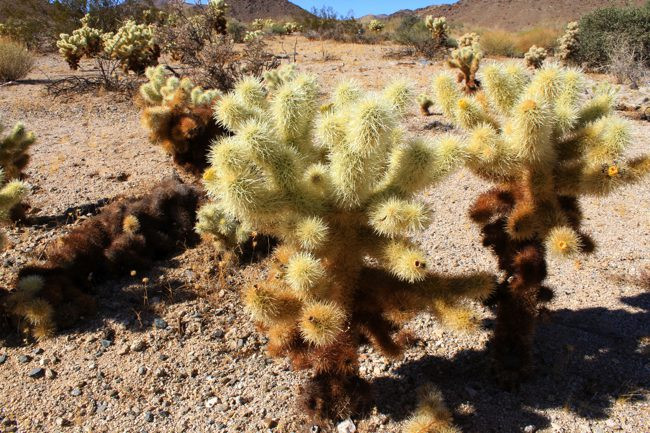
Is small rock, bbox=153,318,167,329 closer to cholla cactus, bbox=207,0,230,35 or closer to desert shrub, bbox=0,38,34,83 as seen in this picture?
cholla cactus, bbox=207,0,230,35

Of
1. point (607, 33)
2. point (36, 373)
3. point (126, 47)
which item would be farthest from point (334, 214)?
point (607, 33)

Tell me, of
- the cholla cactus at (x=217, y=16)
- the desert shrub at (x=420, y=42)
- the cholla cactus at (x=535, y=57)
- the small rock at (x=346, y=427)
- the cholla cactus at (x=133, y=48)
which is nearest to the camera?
the small rock at (x=346, y=427)

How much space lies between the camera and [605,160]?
2.56m

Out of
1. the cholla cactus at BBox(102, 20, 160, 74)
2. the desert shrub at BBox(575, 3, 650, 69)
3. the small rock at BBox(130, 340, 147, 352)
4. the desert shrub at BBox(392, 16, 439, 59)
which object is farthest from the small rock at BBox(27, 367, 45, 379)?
the desert shrub at BBox(575, 3, 650, 69)

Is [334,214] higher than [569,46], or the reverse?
[569,46]

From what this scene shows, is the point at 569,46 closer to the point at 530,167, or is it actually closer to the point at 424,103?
the point at 424,103

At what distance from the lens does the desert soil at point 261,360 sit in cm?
281

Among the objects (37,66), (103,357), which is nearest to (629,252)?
(103,357)

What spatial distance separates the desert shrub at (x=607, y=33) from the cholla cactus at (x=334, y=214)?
12.8m

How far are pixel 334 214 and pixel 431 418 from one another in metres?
1.17

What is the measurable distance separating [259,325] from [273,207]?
1.05 metres

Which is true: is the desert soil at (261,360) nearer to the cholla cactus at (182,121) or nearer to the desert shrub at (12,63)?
the cholla cactus at (182,121)

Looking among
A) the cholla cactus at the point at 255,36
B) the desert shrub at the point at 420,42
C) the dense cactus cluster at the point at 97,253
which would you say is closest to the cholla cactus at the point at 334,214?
the dense cactus cluster at the point at 97,253

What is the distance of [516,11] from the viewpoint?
4938cm
